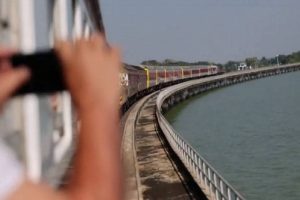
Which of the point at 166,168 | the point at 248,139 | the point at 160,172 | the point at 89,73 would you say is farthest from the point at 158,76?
the point at 89,73

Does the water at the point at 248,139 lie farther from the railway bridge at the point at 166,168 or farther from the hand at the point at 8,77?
the hand at the point at 8,77

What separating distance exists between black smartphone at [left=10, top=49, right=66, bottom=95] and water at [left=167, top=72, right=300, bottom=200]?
18.2m

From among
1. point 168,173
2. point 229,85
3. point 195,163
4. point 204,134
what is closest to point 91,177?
point 195,163

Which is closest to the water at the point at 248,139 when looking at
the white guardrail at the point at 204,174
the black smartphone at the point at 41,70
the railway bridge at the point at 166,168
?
the railway bridge at the point at 166,168

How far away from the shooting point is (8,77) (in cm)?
107

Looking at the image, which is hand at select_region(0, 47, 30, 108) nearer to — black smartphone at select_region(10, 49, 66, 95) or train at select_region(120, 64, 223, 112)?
black smartphone at select_region(10, 49, 66, 95)

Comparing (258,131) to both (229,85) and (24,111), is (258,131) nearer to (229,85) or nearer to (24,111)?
(24,111)

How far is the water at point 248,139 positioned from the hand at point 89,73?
18285mm

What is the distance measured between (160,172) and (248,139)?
778 inches

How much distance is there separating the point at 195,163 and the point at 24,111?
41.6ft

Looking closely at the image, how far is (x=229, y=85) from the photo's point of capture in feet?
307

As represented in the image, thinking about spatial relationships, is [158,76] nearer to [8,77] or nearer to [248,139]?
[248,139]

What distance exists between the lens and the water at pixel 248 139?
21422 millimetres

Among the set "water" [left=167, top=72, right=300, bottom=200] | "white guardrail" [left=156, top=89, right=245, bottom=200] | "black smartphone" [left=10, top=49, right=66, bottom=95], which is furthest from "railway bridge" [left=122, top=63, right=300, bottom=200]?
"black smartphone" [left=10, top=49, right=66, bottom=95]
